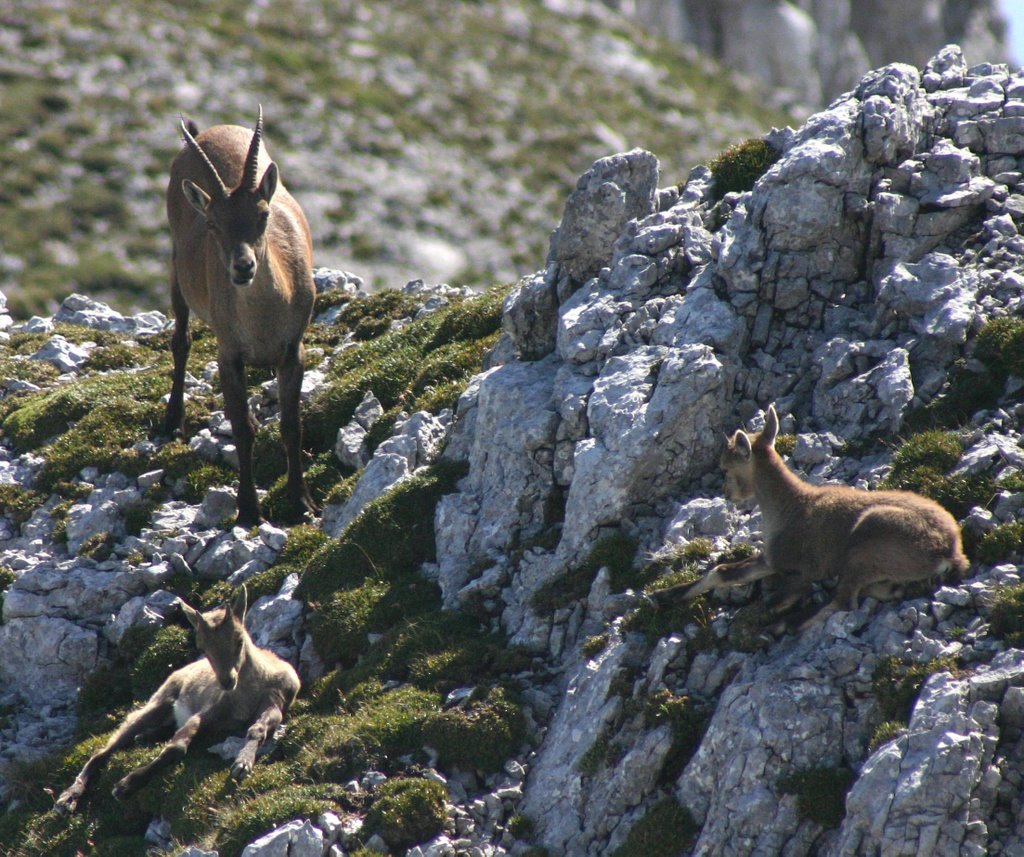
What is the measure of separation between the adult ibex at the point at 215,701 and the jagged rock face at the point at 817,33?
Result: 98.4 metres

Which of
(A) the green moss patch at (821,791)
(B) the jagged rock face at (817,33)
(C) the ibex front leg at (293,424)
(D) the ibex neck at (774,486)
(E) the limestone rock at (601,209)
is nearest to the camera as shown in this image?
(A) the green moss patch at (821,791)

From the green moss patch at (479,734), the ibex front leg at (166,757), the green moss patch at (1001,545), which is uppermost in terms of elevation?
the green moss patch at (1001,545)

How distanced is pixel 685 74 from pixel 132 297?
5880 centimetres

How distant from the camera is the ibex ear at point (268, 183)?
644 inches

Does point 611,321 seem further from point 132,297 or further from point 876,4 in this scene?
point 876,4

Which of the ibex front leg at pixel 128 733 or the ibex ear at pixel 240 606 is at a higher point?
the ibex ear at pixel 240 606

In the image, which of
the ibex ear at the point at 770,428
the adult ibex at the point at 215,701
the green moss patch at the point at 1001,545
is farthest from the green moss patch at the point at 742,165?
the adult ibex at the point at 215,701

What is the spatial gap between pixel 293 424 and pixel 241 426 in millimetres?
796

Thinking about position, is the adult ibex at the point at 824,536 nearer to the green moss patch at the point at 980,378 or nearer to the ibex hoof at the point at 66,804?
the green moss patch at the point at 980,378

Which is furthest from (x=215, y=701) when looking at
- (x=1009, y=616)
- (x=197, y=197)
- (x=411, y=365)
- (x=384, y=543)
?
(x=1009, y=616)

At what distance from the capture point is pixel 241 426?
58.2ft

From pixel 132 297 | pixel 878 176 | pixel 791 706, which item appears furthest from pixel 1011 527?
pixel 132 297

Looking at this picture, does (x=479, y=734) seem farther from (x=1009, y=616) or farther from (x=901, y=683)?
(x=1009, y=616)

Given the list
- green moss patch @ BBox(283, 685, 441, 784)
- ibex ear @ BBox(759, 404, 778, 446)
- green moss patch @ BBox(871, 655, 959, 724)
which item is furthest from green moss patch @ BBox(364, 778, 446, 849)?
ibex ear @ BBox(759, 404, 778, 446)
